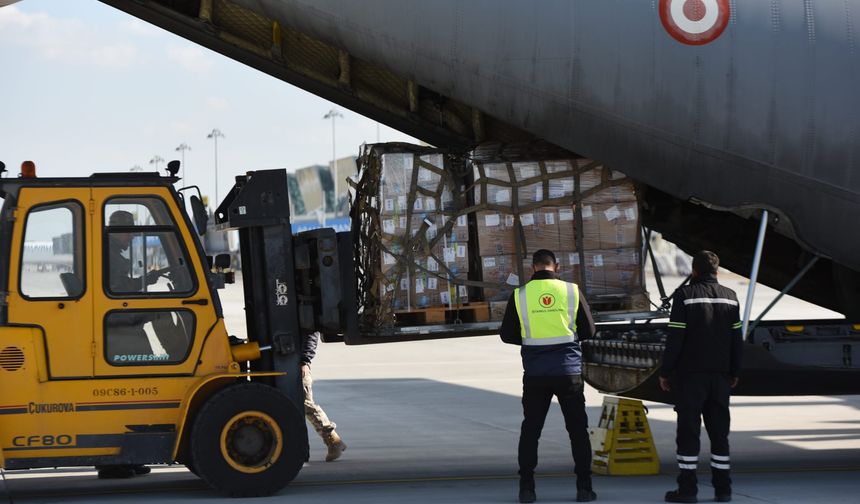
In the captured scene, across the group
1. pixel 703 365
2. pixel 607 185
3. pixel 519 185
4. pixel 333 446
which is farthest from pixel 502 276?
pixel 333 446

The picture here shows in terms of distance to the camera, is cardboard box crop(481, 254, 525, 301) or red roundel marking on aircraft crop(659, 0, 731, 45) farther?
cardboard box crop(481, 254, 525, 301)

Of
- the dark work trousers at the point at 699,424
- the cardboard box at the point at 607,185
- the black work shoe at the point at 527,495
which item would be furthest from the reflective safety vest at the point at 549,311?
the cardboard box at the point at 607,185

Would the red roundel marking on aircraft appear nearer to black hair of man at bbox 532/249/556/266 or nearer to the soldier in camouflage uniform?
black hair of man at bbox 532/249/556/266

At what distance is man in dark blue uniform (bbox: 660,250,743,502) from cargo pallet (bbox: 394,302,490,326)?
177cm

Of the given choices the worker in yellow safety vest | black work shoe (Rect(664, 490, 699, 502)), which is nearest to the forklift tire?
the worker in yellow safety vest

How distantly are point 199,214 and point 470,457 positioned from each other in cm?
403

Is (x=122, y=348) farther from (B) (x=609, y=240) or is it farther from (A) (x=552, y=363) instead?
(B) (x=609, y=240)

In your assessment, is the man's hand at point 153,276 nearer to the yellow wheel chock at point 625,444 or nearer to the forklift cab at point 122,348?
the forklift cab at point 122,348

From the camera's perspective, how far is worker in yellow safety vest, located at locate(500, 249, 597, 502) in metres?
8.80

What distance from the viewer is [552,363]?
8.80 m

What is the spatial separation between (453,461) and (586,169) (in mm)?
3056

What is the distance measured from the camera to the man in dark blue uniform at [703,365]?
8.93 metres

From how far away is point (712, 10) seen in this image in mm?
9781

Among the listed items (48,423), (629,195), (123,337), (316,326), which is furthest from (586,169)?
(48,423)
